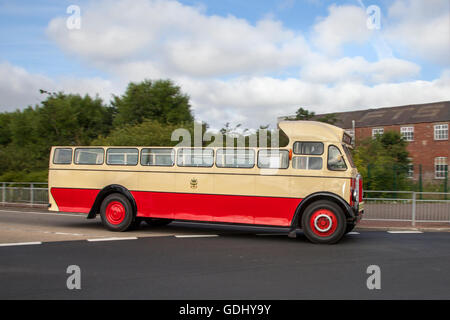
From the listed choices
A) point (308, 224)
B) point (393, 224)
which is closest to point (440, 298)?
point (308, 224)

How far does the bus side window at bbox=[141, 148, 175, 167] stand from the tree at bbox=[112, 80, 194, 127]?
22.6 m

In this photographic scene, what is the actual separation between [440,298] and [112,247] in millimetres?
6347

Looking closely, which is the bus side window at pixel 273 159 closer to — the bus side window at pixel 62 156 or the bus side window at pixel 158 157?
the bus side window at pixel 158 157

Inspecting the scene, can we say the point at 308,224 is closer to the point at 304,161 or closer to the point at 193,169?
the point at 304,161

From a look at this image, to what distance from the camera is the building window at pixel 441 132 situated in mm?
38344

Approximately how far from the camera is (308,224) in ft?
33.4

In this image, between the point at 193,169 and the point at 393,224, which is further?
Answer: the point at 393,224

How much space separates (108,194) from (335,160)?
6.20 m

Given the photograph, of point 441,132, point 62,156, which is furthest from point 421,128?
point 62,156

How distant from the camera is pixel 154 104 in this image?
3544 centimetres

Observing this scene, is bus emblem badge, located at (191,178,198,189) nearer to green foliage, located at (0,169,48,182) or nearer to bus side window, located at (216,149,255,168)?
bus side window, located at (216,149,255,168)

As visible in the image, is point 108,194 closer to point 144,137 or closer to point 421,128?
point 144,137

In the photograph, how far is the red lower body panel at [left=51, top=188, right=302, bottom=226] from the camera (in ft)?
34.5

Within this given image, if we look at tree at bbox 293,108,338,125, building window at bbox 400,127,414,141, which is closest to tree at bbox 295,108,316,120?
tree at bbox 293,108,338,125
